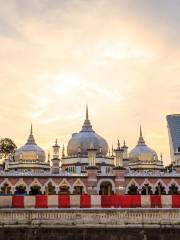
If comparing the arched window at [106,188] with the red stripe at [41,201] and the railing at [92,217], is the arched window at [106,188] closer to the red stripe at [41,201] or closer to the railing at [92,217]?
the red stripe at [41,201]

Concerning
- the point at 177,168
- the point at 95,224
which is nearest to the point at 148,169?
the point at 177,168

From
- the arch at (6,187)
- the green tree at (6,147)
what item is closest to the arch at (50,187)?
the arch at (6,187)

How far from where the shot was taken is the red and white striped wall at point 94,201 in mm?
28188

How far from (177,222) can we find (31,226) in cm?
872

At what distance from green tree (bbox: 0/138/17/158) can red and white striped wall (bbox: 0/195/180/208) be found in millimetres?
43277

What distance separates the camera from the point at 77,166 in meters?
54.7

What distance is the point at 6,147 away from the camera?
71.9 metres

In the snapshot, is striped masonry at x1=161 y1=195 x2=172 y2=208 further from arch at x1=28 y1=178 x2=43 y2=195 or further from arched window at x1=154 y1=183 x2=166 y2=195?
arch at x1=28 y1=178 x2=43 y2=195

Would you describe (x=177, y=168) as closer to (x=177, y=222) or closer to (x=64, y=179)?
(x=64, y=179)

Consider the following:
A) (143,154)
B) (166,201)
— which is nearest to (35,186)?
(143,154)

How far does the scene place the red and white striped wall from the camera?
28188 mm

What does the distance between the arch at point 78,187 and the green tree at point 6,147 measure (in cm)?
2727

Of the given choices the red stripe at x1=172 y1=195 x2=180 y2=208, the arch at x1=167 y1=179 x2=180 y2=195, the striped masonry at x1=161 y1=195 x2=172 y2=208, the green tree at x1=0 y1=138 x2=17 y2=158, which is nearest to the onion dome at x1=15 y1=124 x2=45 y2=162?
the green tree at x1=0 y1=138 x2=17 y2=158

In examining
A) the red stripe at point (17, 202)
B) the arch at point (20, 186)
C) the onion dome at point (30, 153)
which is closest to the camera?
the red stripe at point (17, 202)
